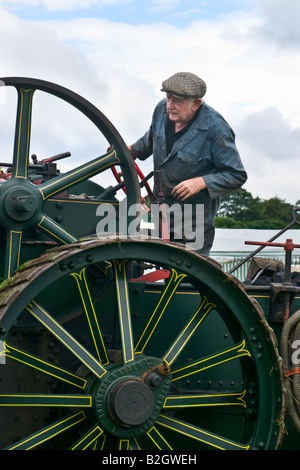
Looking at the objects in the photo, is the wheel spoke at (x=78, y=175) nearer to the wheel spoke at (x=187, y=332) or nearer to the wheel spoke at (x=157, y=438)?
the wheel spoke at (x=187, y=332)

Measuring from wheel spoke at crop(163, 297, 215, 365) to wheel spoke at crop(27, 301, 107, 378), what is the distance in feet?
1.07

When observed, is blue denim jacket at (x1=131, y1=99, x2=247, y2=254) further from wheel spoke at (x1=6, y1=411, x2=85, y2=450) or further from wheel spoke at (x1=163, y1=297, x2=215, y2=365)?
wheel spoke at (x1=6, y1=411, x2=85, y2=450)

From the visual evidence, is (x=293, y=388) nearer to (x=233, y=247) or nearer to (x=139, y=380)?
(x=139, y=380)

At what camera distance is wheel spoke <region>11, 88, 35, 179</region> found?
3.08 m

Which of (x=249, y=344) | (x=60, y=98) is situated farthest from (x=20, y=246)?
(x=249, y=344)

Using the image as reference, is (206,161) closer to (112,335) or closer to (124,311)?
(112,335)

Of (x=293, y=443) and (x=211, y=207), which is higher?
(x=211, y=207)

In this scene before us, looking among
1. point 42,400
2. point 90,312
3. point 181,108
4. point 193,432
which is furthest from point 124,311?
point 181,108

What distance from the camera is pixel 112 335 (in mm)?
3277

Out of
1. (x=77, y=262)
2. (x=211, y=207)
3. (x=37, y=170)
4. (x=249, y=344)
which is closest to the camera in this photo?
(x=77, y=262)

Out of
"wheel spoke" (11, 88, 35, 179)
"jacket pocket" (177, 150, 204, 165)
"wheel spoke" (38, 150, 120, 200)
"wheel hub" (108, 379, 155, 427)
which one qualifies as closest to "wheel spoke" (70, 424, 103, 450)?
"wheel hub" (108, 379, 155, 427)

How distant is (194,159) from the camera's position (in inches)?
155

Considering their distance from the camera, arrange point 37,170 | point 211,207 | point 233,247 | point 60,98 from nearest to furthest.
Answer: point 60,98 < point 37,170 < point 211,207 < point 233,247

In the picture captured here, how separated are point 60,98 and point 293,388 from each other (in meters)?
1.85
